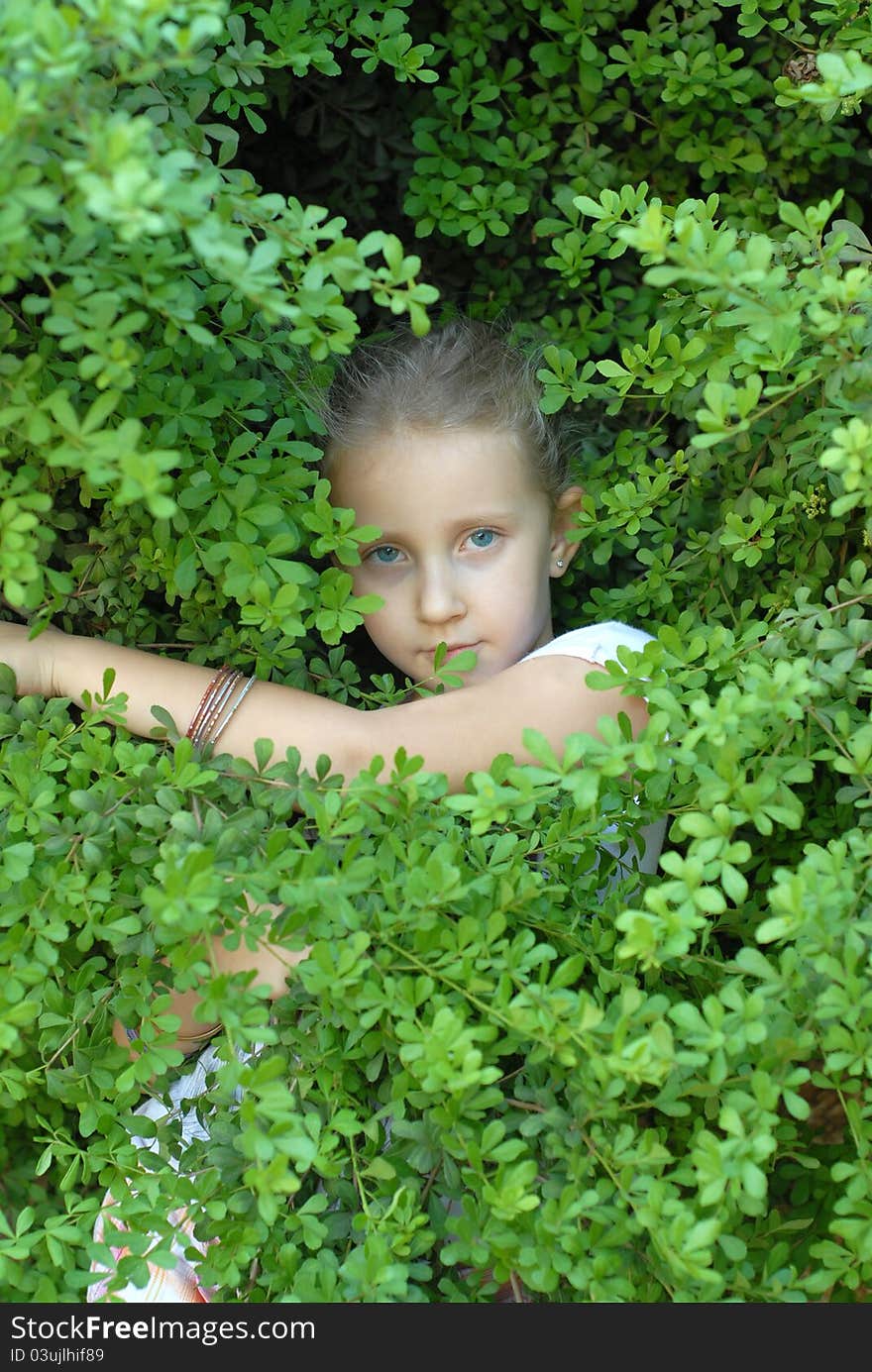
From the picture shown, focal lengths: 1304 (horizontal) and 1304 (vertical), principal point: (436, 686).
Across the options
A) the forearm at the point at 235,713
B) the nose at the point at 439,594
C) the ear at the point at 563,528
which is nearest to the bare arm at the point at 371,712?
the forearm at the point at 235,713

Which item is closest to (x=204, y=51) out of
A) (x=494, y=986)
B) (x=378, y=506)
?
(x=378, y=506)

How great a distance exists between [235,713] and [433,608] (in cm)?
37

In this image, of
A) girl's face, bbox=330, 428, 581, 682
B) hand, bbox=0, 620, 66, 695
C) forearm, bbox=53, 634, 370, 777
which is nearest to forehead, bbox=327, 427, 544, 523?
girl's face, bbox=330, 428, 581, 682

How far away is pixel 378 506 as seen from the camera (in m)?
2.00

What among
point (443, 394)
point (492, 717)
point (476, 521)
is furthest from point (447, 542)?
point (492, 717)

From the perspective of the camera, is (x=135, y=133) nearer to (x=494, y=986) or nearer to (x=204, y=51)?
(x=204, y=51)

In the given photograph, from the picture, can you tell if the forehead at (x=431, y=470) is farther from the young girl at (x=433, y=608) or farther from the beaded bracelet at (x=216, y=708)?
the beaded bracelet at (x=216, y=708)

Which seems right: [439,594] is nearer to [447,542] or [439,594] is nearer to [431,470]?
[447,542]

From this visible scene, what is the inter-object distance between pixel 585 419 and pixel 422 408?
1.84 ft

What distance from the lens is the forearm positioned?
1.73 metres

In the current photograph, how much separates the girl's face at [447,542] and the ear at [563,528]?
116mm

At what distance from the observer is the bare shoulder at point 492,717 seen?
1739mm

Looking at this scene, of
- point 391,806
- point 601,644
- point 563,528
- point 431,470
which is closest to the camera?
point 391,806

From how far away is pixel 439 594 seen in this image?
77.3 inches
